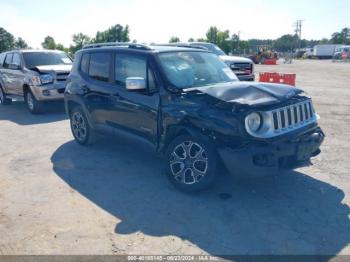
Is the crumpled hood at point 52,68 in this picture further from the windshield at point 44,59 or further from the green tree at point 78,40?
the green tree at point 78,40

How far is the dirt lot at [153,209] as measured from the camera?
328 centimetres

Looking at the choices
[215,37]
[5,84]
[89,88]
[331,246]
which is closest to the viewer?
[331,246]

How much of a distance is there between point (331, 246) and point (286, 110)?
5.34ft

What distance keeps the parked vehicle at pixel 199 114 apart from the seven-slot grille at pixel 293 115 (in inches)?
0.5

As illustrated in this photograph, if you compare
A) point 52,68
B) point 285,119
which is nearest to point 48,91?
point 52,68

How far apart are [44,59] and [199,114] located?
8.45 m

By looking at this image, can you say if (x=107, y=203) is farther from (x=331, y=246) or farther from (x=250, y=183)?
(x=331, y=246)

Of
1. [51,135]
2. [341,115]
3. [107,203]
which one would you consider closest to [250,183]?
[107,203]

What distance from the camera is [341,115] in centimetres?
902

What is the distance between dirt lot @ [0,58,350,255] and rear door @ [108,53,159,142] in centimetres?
46

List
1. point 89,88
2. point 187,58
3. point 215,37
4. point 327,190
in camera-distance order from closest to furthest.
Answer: point 327,190, point 187,58, point 89,88, point 215,37

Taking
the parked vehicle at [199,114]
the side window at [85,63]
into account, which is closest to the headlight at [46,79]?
the side window at [85,63]

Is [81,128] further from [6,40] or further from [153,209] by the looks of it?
[6,40]

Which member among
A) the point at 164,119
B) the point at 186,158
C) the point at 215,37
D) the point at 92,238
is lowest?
the point at 92,238
